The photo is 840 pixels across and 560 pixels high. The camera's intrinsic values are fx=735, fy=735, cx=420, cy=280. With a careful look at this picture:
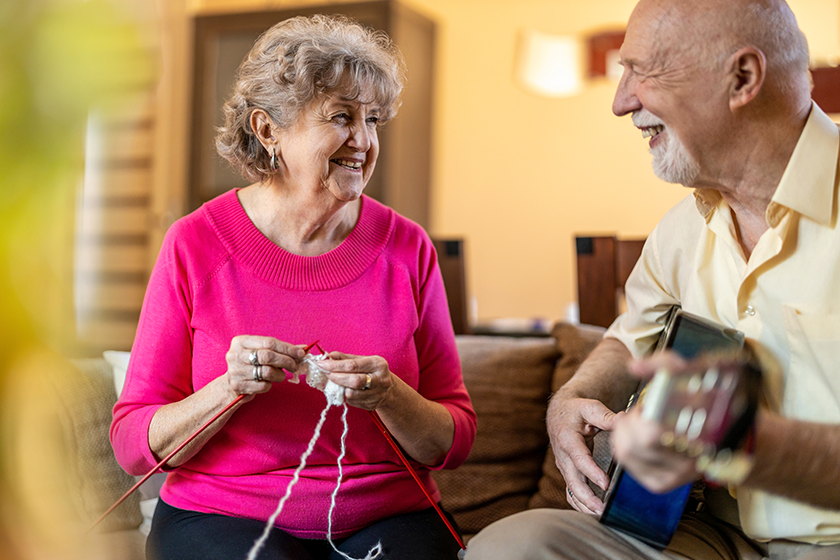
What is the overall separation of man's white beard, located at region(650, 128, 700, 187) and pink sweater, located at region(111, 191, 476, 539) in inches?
19.5

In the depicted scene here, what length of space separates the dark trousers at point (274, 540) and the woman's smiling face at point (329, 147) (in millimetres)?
568

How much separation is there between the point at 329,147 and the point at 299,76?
0.13 m

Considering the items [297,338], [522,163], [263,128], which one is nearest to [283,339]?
[297,338]

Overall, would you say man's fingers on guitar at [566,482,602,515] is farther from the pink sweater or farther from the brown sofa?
the brown sofa

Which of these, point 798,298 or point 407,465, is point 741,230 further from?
point 407,465

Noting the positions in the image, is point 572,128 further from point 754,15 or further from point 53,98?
point 53,98

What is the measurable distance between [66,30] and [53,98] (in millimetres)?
20

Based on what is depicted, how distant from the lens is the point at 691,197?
1179mm

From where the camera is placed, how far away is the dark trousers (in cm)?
109

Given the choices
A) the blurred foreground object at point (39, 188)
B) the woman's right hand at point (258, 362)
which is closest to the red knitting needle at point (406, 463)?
the woman's right hand at point (258, 362)

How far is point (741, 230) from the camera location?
110 centimetres

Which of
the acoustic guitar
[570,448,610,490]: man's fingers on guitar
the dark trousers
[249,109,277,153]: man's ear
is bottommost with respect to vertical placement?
the dark trousers

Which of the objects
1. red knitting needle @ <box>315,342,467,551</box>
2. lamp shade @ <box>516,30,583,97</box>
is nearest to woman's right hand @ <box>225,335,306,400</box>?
red knitting needle @ <box>315,342,467,551</box>

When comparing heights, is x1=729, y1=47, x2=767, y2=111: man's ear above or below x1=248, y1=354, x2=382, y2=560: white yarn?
above
